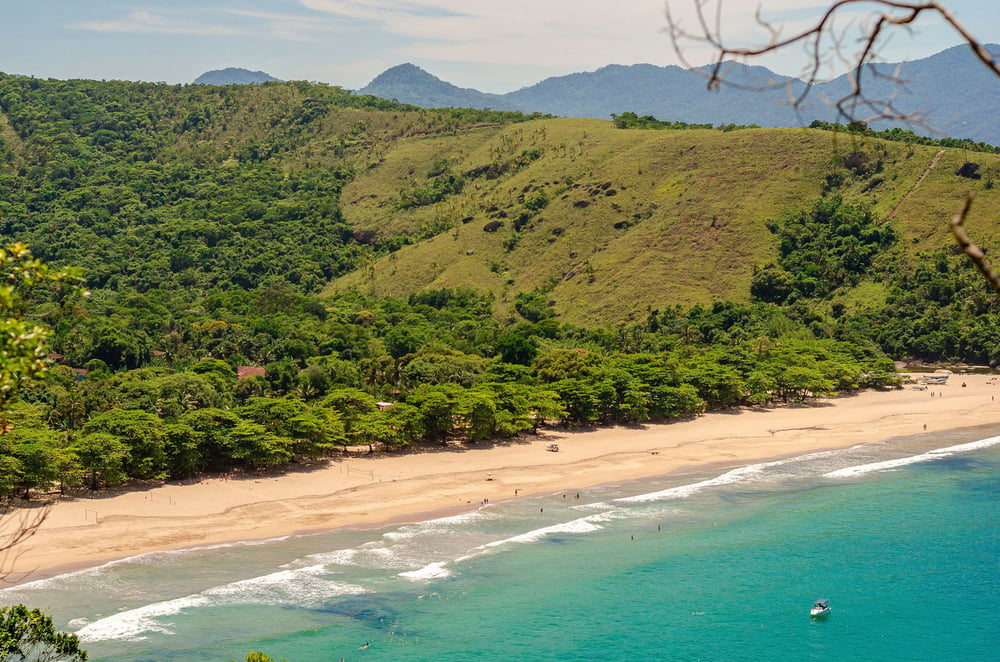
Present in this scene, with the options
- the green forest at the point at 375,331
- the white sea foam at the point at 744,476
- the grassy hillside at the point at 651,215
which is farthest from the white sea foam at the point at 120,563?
the grassy hillside at the point at 651,215

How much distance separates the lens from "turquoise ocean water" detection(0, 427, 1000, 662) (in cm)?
3538

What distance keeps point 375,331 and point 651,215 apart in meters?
58.5

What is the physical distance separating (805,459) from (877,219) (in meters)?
80.3

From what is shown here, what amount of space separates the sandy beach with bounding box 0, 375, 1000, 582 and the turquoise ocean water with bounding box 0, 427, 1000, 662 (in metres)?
2.03

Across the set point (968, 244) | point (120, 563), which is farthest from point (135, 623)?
point (968, 244)

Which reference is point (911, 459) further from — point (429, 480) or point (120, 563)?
point (120, 563)

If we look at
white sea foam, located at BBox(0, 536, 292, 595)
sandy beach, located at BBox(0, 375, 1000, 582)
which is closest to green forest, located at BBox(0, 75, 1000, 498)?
sandy beach, located at BBox(0, 375, 1000, 582)

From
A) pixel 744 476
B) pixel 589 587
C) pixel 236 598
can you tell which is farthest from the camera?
pixel 744 476

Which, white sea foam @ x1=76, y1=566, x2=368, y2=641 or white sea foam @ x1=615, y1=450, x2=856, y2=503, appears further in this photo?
white sea foam @ x1=615, y1=450, x2=856, y2=503

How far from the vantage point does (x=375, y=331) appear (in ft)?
368

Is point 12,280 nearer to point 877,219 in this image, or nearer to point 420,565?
point 420,565

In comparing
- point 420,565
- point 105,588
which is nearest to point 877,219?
point 420,565

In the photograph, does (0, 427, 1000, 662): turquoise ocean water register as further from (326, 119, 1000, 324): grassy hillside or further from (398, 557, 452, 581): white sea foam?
(326, 119, 1000, 324): grassy hillside

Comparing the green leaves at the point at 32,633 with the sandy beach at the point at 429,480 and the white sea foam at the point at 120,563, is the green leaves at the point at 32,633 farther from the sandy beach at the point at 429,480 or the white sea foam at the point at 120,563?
the sandy beach at the point at 429,480
